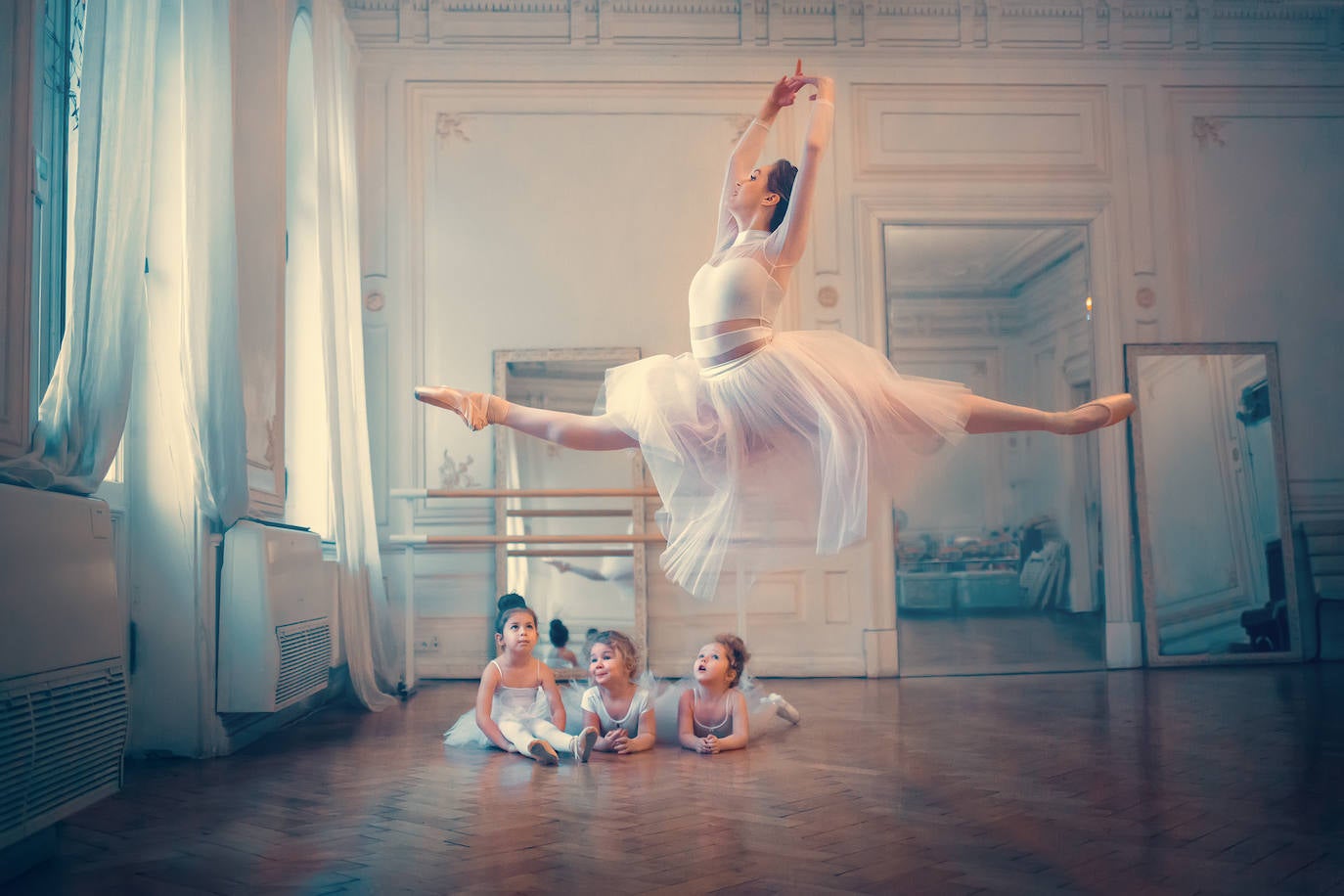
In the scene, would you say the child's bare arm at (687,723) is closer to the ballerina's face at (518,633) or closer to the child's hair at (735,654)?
the child's hair at (735,654)

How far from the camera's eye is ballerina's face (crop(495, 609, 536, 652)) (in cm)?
356

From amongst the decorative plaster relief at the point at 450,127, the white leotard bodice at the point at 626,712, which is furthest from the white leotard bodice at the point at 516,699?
the decorative plaster relief at the point at 450,127

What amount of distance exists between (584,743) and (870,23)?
439 cm

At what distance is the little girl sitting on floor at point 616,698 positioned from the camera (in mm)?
3467

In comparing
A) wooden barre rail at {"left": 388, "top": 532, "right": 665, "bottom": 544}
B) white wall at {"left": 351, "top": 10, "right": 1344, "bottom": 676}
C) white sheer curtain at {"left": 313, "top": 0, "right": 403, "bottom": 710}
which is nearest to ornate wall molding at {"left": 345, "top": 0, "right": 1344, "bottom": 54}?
white wall at {"left": 351, "top": 10, "right": 1344, "bottom": 676}

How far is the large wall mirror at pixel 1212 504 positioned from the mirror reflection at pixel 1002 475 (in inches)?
11.6

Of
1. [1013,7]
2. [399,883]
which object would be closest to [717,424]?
[399,883]

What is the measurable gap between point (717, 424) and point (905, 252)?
11.7 feet

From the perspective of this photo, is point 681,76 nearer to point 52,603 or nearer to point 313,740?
point 313,740

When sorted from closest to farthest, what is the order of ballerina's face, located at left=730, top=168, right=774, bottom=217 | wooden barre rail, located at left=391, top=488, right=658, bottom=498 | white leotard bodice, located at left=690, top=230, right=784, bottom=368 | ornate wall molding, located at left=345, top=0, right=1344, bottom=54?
white leotard bodice, located at left=690, top=230, right=784, bottom=368 < ballerina's face, located at left=730, top=168, right=774, bottom=217 < wooden barre rail, located at left=391, top=488, right=658, bottom=498 < ornate wall molding, located at left=345, top=0, right=1344, bottom=54

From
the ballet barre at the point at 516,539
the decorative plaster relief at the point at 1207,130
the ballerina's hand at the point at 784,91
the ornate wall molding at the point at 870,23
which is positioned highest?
the ornate wall molding at the point at 870,23

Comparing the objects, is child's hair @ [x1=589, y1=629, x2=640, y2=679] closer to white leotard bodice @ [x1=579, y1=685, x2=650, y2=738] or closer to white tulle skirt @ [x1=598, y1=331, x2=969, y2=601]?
white leotard bodice @ [x1=579, y1=685, x2=650, y2=738]

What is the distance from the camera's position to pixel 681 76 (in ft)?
19.2

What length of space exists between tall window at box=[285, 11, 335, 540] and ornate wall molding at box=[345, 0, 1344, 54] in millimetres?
1121
